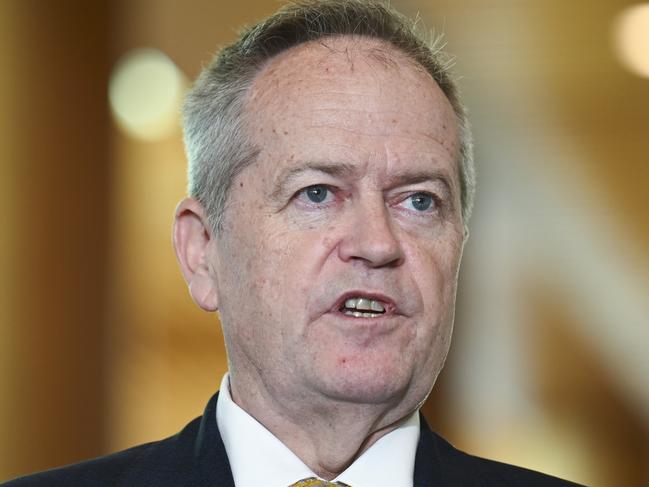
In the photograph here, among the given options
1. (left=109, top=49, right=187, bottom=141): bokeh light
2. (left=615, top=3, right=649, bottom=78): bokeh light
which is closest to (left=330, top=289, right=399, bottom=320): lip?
(left=109, top=49, right=187, bottom=141): bokeh light

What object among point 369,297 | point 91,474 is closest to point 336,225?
point 369,297

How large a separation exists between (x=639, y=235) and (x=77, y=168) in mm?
2171

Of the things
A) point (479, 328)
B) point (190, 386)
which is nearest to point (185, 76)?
point (190, 386)

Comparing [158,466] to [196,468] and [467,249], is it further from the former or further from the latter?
[467,249]

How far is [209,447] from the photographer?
5.75 ft

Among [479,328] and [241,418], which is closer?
[241,418]

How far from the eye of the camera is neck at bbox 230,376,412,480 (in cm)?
170

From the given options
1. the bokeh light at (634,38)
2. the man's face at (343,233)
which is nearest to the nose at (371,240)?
the man's face at (343,233)

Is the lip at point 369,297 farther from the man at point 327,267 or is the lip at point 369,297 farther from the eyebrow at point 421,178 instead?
the eyebrow at point 421,178

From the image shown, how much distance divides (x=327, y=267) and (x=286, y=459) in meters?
0.33

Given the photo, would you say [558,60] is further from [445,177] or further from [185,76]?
[445,177]

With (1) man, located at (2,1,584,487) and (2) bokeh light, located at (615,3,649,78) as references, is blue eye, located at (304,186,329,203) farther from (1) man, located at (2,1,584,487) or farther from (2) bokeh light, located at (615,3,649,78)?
(2) bokeh light, located at (615,3,649,78)

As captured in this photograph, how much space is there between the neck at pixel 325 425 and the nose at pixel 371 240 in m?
0.24

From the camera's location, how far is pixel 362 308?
65.2 inches
